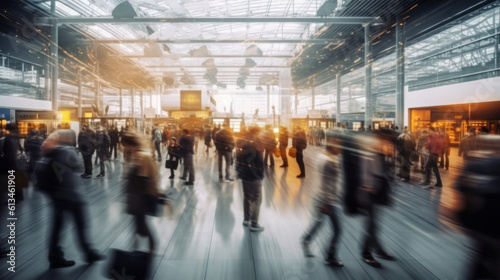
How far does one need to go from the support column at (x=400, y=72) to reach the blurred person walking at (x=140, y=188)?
15761 mm

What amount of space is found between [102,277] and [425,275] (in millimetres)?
3190

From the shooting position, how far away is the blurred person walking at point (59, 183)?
2.61 meters

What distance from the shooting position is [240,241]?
3.33 metres

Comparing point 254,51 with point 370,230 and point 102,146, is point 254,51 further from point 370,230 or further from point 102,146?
point 370,230

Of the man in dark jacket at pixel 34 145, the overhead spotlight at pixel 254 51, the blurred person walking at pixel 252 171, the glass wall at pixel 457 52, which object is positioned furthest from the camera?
the overhead spotlight at pixel 254 51

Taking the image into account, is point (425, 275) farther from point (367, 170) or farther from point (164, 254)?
point (164, 254)

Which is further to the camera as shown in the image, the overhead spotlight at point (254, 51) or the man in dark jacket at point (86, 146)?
the overhead spotlight at point (254, 51)

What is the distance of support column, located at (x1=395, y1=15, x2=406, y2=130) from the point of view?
15.0 m

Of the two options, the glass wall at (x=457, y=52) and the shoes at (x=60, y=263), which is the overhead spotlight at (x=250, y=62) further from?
the shoes at (x=60, y=263)

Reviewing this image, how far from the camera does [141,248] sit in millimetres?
3088

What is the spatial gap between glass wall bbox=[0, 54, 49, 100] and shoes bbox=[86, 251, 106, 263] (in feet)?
57.0

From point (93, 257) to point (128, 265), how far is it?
0.43 meters

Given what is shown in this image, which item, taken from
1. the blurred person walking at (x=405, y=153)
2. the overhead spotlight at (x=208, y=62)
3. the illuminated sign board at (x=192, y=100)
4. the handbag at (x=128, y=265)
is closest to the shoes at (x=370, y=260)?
the handbag at (x=128, y=265)

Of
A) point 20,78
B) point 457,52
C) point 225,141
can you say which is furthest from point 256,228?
point 20,78
